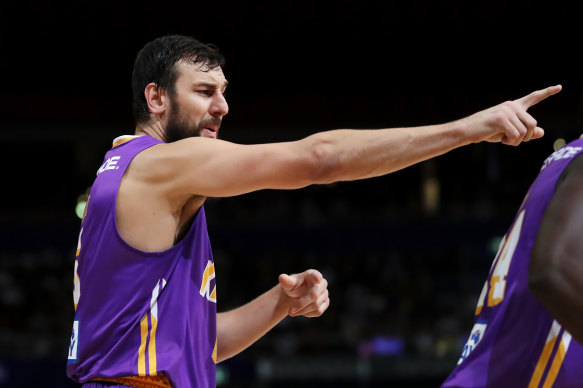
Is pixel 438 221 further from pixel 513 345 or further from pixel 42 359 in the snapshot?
pixel 513 345

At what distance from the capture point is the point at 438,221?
1338cm

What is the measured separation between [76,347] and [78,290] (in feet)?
0.77

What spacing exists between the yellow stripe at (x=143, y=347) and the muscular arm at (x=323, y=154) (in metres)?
0.48

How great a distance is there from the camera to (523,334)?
6.91 feet

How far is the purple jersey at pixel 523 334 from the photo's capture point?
207cm

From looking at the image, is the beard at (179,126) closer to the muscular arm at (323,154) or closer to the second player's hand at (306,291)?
the muscular arm at (323,154)

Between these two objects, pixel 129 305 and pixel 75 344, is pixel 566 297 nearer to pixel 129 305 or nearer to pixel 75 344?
pixel 129 305

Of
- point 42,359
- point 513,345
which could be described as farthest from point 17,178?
point 513,345

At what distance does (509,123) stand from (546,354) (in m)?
0.73

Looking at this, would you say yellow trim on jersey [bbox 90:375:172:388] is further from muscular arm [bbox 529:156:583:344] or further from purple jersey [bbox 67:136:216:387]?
muscular arm [bbox 529:156:583:344]

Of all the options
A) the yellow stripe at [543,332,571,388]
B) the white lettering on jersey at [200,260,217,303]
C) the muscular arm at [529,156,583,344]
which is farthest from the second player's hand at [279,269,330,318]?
the muscular arm at [529,156,583,344]

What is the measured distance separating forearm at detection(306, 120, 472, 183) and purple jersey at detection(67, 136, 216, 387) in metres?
0.73

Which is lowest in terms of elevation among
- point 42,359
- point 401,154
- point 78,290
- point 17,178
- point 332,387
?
point 332,387

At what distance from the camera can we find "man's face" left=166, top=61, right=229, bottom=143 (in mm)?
3184
